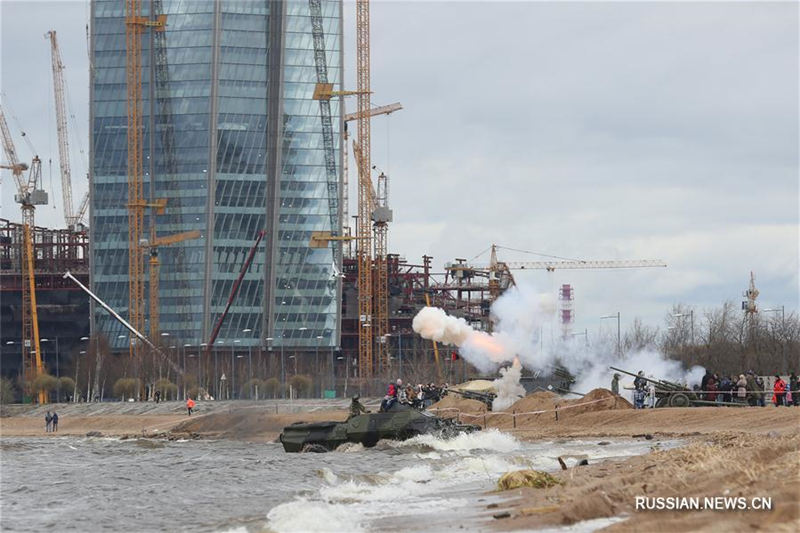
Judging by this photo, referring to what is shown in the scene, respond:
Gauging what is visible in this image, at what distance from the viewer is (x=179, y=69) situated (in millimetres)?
179500

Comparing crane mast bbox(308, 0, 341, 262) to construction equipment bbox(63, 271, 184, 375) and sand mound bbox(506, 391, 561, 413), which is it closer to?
construction equipment bbox(63, 271, 184, 375)

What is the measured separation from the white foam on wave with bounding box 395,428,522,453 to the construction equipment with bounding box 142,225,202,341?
11854cm

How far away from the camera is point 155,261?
6841 inches

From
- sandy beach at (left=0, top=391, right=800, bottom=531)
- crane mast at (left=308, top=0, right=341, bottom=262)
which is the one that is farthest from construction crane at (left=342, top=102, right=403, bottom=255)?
sandy beach at (left=0, top=391, right=800, bottom=531)

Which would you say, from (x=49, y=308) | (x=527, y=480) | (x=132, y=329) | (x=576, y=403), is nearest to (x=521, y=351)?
(x=576, y=403)

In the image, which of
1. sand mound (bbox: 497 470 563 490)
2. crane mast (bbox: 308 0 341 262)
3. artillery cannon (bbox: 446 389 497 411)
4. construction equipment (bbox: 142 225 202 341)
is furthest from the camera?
crane mast (bbox: 308 0 341 262)

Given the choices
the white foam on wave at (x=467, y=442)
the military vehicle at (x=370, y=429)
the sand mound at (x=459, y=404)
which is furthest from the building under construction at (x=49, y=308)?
the white foam on wave at (x=467, y=442)

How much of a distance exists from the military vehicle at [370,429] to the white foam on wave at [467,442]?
1.47 feet

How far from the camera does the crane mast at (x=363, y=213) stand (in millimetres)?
172375

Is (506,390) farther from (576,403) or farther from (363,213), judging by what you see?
(363,213)

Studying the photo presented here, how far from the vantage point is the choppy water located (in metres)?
31.9

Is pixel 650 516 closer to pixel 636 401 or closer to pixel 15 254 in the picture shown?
pixel 636 401

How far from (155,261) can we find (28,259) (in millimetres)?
18101

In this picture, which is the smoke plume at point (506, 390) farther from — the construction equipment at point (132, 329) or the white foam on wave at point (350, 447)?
the construction equipment at point (132, 329)
